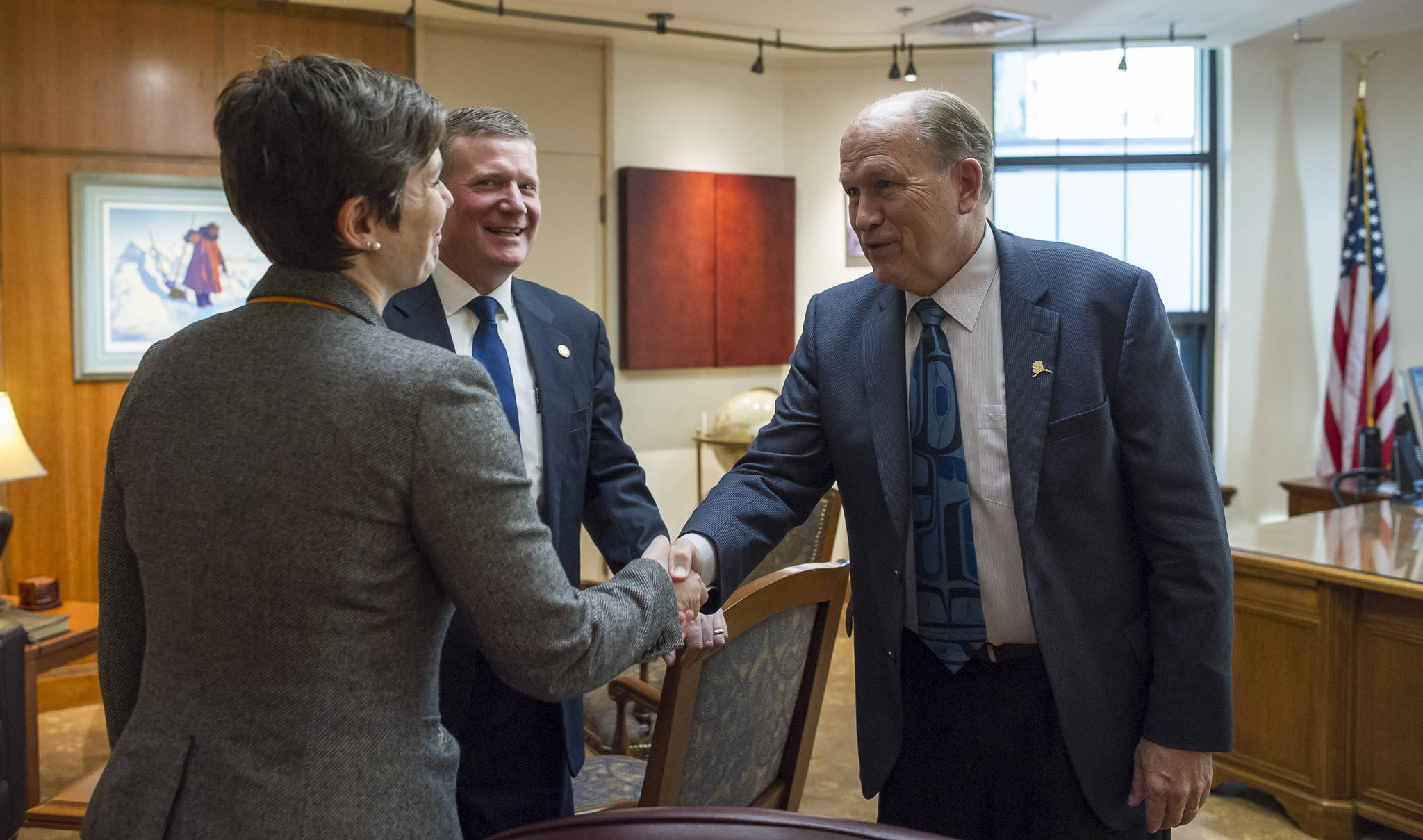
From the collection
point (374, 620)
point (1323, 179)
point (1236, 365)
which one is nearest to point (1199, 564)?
point (374, 620)

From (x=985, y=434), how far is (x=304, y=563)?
101 centimetres

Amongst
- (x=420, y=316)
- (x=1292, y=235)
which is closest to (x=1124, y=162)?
(x=1292, y=235)

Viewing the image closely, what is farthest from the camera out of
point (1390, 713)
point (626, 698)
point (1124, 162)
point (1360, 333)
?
point (1124, 162)

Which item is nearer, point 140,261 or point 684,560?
point 684,560

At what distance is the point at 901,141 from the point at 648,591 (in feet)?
2.74

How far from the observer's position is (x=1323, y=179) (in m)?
6.11

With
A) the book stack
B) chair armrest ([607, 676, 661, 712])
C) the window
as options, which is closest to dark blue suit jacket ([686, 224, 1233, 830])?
chair armrest ([607, 676, 661, 712])

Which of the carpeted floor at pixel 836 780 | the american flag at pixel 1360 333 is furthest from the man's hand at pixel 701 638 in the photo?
the american flag at pixel 1360 333

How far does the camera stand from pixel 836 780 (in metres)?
3.65

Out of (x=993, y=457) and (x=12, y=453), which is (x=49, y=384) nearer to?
(x=12, y=453)

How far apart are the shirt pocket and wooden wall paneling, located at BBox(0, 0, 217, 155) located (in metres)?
4.31

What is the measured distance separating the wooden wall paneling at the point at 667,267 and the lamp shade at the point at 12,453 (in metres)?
2.87

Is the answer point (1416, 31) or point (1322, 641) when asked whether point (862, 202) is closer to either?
point (1322, 641)

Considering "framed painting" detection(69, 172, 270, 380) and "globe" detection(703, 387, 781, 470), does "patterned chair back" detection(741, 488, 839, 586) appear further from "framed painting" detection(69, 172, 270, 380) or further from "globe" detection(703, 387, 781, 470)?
"framed painting" detection(69, 172, 270, 380)
